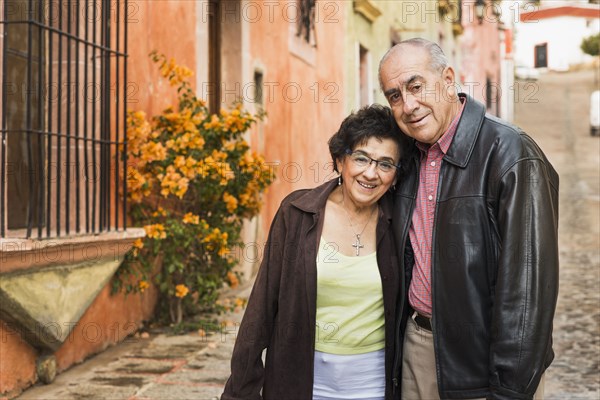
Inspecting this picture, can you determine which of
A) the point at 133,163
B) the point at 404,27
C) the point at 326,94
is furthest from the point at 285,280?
the point at 404,27

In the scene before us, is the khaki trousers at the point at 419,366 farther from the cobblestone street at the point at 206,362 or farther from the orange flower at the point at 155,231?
the orange flower at the point at 155,231

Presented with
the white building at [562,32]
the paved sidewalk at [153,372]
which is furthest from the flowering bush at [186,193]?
the white building at [562,32]

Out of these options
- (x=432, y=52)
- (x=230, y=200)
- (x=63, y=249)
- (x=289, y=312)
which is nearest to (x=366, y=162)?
(x=432, y=52)

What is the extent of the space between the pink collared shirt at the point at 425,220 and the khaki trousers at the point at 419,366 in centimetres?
8

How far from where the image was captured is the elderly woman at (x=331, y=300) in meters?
2.92

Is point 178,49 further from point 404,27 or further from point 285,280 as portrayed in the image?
point 404,27

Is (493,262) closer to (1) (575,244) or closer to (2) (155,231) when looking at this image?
(2) (155,231)

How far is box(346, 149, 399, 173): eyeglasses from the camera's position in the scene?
2.93 metres

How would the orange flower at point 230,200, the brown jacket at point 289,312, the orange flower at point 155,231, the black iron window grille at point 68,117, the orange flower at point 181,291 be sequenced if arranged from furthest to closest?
the orange flower at point 230,200 → the orange flower at point 181,291 → the orange flower at point 155,231 → the black iron window grille at point 68,117 → the brown jacket at point 289,312

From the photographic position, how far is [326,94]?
12.9 metres

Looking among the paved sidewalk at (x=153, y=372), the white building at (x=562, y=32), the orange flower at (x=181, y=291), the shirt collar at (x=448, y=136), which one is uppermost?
the white building at (x=562, y=32)

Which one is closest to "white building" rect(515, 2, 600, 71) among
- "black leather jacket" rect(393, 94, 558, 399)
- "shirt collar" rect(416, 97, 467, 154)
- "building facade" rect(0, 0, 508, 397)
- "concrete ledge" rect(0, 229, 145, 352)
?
"building facade" rect(0, 0, 508, 397)

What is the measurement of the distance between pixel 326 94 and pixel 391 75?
33.4ft

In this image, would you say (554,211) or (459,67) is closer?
(554,211)
